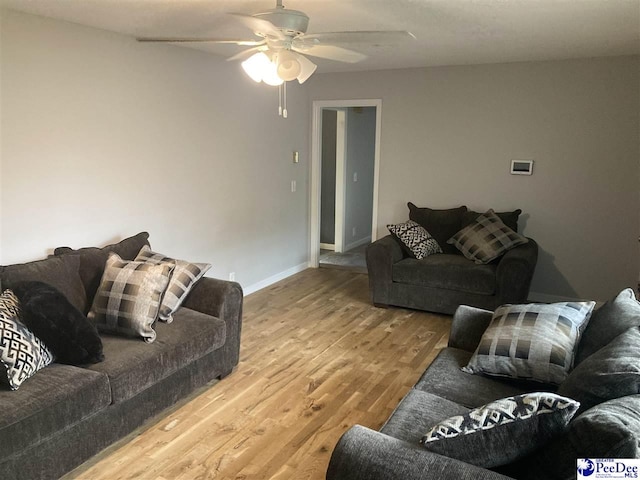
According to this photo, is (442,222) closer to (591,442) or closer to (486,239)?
(486,239)

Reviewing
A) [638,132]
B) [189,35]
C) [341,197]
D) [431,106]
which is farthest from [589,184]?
[189,35]

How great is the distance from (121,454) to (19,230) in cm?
157

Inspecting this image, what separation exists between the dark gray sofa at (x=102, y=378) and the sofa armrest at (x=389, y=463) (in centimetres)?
131

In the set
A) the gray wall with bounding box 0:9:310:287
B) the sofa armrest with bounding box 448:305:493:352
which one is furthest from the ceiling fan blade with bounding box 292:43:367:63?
the gray wall with bounding box 0:9:310:287

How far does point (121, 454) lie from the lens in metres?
2.59

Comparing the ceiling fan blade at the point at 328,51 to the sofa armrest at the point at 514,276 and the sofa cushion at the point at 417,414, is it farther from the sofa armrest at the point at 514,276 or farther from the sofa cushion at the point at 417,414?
the sofa armrest at the point at 514,276

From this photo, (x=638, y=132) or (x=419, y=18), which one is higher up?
(x=419, y=18)

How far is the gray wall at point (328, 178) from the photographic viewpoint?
24.0ft

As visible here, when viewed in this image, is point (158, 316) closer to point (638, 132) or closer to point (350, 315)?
point (350, 315)

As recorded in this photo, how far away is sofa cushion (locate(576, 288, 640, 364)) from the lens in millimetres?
2195

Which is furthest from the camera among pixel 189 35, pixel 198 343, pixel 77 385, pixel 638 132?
pixel 638 132

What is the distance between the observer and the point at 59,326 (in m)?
2.44

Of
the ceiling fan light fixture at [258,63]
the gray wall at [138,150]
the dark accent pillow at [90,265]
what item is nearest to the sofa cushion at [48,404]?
the dark accent pillow at [90,265]

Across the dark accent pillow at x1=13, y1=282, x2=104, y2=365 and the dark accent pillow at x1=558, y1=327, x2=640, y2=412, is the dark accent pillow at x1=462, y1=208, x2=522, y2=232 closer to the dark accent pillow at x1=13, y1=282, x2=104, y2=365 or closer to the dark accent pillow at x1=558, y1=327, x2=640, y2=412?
the dark accent pillow at x1=558, y1=327, x2=640, y2=412
